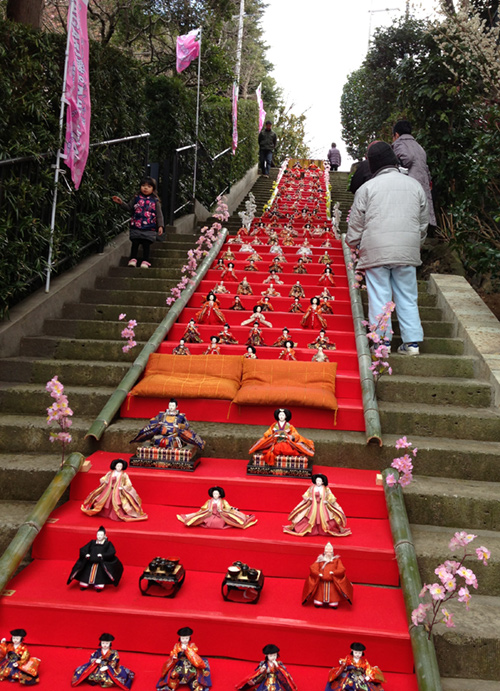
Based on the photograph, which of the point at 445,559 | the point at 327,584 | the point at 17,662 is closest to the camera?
the point at 17,662

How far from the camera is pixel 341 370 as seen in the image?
5461mm

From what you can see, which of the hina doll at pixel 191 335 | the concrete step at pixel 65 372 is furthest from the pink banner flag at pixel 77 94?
the concrete step at pixel 65 372

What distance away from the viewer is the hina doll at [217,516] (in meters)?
3.50

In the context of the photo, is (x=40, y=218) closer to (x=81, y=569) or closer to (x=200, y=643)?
(x=81, y=569)

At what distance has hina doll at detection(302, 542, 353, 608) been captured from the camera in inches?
119

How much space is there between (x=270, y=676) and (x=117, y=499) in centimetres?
136

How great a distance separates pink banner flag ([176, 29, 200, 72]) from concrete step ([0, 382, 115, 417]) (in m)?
6.84

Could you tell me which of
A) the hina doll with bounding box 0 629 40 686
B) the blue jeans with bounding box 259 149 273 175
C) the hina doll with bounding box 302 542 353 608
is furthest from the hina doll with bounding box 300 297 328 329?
the blue jeans with bounding box 259 149 273 175

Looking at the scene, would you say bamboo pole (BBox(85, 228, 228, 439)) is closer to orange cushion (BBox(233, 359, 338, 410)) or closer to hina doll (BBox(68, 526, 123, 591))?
orange cushion (BBox(233, 359, 338, 410))

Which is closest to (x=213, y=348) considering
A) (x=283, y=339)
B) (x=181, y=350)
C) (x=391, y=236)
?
(x=181, y=350)

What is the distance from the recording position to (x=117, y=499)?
3.57 meters

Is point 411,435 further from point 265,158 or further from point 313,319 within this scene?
point 265,158

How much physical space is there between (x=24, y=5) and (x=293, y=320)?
15.8 feet

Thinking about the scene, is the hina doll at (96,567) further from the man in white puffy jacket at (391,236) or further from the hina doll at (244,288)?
the hina doll at (244,288)
